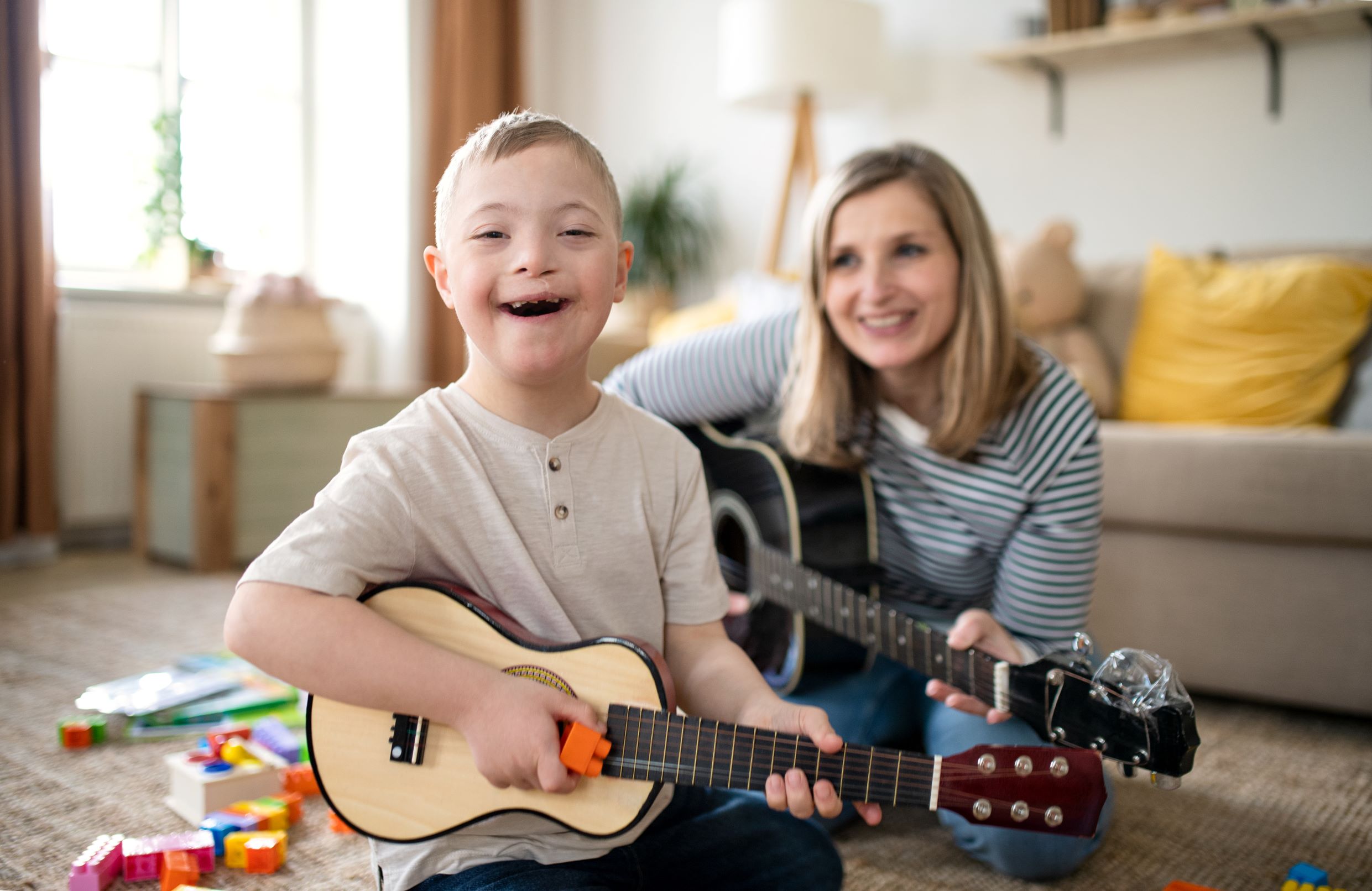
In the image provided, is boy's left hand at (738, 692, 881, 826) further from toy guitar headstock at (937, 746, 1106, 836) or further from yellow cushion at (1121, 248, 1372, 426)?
yellow cushion at (1121, 248, 1372, 426)

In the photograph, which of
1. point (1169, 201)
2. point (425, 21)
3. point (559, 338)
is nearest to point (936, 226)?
point (559, 338)

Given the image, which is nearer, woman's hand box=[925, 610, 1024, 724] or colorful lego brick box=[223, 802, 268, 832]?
woman's hand box=[925, 610, 1024, 724]

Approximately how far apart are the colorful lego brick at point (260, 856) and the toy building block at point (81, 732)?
1.70ft

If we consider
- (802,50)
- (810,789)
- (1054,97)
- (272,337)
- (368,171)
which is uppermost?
(802,50)

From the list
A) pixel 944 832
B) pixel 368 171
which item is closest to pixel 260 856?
pixel 944 832

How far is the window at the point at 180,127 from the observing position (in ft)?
11.1

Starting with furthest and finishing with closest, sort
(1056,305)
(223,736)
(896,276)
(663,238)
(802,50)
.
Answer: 1. (663,238)
2. (802,50)
3. (1056,305)
4. (223,736)
5. (896,276)

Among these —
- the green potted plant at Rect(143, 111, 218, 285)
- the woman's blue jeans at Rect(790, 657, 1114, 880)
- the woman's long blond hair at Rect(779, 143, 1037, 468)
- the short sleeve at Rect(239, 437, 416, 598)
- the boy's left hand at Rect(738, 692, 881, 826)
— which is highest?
the green potted plant at Rect(143, 111, 218, 285)

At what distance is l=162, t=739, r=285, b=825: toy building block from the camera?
4.18 feet

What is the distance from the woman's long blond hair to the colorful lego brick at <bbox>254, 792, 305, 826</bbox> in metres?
Answer: 0.78

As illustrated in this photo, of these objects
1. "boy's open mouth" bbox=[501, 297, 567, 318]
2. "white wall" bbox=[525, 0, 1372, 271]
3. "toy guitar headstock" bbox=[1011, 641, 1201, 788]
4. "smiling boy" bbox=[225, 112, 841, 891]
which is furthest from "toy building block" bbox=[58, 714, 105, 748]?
"white wall" bbox=[525, 0, 1372, 271]

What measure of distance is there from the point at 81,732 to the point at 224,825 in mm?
455

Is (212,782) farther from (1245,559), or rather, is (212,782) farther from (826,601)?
(1245,559)

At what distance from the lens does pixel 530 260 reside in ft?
2.71
